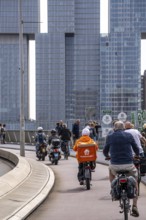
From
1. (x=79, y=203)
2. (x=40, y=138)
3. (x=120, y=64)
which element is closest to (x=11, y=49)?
(x=120, y=64)

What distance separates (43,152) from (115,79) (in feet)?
534

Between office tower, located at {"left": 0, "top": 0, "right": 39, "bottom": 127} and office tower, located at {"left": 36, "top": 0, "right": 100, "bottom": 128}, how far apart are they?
464 cm

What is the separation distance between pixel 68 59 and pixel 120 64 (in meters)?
17.4

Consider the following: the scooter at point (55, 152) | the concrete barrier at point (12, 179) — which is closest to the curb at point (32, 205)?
the concrete barrier at point (12, 179)

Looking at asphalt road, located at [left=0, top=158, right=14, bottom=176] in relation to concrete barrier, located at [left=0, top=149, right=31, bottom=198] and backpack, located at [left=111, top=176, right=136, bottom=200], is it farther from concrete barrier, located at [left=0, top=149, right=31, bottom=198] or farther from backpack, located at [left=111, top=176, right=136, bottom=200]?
backpack, located at [left=111, top=176, right=136, bottom=200]

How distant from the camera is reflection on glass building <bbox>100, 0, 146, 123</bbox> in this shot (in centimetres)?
18675

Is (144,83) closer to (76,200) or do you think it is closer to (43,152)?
(43,152)

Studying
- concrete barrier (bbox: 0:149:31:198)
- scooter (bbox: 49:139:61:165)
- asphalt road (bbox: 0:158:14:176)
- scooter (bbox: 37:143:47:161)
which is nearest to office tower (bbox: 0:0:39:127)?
asphalt road (bbox: 0:158:14:176)

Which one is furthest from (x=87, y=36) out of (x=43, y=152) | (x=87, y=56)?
(x=43, y=152)

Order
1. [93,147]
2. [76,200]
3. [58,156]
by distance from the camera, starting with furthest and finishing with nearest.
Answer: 1. [58,156]
2. [93,147]
3. [76,200]

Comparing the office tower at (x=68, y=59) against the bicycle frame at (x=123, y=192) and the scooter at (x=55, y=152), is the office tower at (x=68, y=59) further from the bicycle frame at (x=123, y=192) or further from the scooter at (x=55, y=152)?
the bicycle frame at (x=123, y=192)

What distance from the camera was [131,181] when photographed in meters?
9.05

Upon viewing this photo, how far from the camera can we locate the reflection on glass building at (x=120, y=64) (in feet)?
613

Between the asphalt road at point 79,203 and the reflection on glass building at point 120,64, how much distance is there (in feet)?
557
